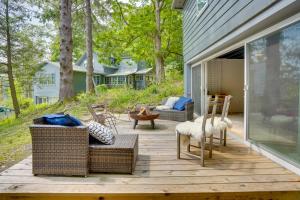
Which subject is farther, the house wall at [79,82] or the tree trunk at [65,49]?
the house wall at [79,82]

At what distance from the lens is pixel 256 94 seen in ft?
12.2

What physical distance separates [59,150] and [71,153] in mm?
151

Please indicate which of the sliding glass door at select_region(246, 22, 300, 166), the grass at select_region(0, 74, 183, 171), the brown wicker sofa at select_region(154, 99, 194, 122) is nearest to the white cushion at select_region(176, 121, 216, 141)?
the sliding glass door at select_region(246, 22, 300, 166)

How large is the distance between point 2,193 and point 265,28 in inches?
153

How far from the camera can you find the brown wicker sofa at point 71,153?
2.83 m

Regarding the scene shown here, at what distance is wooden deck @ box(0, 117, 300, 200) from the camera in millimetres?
2412

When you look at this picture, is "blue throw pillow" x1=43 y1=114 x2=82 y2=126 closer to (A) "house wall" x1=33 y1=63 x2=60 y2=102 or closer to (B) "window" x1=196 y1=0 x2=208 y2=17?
(B) "window" x1=196 y1=0 x2=208 y2=17

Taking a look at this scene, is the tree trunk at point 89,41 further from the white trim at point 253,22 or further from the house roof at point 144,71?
the house roof at point 144,71

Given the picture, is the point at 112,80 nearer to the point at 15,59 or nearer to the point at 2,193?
the point at 15,59

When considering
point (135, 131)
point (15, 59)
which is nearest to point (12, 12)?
point (15, 59)

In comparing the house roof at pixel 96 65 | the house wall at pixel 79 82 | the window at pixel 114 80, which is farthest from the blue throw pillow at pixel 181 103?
the window at pixel 114 80

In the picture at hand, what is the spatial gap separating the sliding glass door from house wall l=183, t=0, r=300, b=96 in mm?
241

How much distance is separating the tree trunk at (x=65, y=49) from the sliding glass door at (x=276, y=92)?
7270 millimetres

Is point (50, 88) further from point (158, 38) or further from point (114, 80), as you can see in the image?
point (158, 38)
